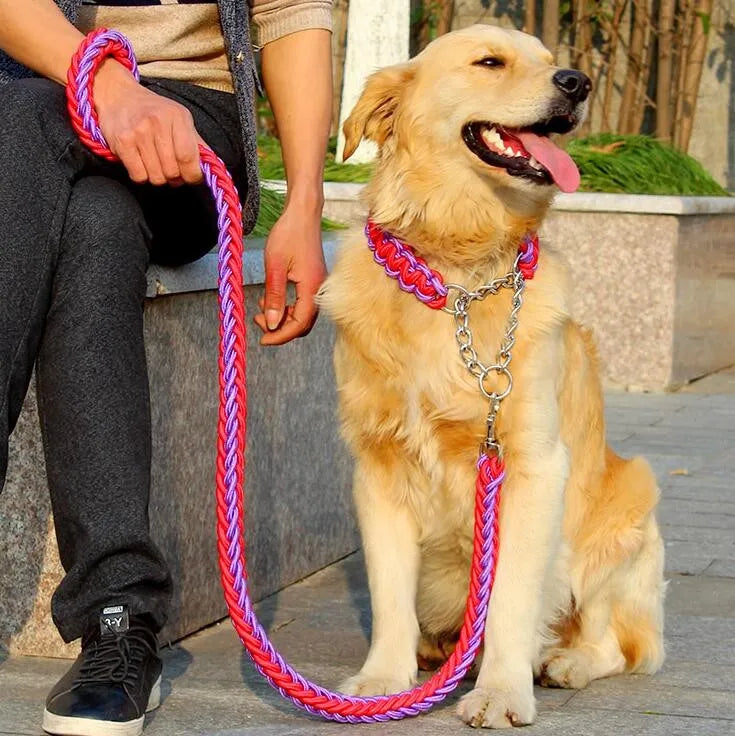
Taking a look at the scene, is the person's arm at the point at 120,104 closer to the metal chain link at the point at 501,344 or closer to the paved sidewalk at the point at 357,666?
the metal chain link at the point at 501,344

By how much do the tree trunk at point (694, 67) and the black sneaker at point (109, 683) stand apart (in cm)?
910

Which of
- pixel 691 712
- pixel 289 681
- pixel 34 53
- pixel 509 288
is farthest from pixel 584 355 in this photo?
pixel 34 53

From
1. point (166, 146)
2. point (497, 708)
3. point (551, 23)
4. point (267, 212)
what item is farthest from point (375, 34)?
point (497, 708)

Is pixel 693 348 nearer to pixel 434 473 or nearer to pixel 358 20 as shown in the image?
pixel 358 20

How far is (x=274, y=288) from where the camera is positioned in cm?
318

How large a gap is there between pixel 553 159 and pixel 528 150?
7 cm

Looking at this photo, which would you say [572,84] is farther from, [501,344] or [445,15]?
[445,15]

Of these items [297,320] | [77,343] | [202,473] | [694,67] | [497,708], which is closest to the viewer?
[77,343]

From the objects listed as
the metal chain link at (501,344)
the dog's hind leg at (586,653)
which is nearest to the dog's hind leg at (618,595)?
the dog's hind leg at (586,653)

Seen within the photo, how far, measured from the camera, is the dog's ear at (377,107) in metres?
3.43

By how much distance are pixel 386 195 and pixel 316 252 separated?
0.24 metres

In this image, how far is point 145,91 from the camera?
2.86 m

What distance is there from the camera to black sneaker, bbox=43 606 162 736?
2.76 meters

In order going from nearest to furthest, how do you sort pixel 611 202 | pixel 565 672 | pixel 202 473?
1. pixel 565 672
2. pixel 202 473
3. pixel 611 202
